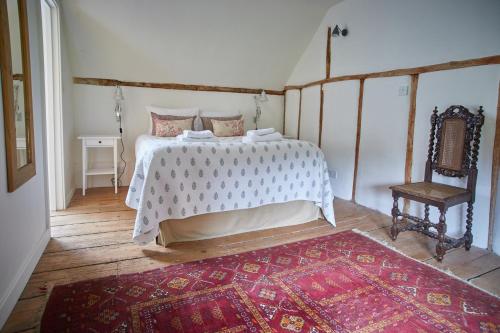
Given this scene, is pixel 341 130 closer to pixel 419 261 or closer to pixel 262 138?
pixel 262 138

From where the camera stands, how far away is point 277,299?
1.76 metres

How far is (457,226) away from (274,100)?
3337 millimetres

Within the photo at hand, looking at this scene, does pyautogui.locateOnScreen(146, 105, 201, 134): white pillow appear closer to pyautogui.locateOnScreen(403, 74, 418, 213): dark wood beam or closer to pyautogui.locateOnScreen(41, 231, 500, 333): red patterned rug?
pyautogui.locateOnScreen(41, 231, 500, 333): red patterned rug

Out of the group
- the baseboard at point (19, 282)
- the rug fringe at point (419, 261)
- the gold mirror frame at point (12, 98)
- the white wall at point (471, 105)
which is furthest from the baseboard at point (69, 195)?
the white wall at point (471, 105)

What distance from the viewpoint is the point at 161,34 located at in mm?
3812

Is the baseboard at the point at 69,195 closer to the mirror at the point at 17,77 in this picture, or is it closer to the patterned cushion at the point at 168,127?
the patterned cushion at the point at 168,127

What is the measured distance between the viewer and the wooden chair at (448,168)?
90.7 inches

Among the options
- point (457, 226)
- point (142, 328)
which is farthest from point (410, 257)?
point (142, 328)

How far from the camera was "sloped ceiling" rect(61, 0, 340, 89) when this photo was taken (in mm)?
3510

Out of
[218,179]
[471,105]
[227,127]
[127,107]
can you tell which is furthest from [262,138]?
[127,107]

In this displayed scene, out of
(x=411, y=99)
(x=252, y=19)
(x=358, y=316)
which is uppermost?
(x=252, y=19)

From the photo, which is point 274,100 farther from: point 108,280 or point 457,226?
point 108,280

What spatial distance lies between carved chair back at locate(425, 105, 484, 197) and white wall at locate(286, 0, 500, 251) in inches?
4.5

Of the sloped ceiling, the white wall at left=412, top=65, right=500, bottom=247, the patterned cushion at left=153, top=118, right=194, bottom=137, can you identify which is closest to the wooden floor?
the white wall at left=412, top=65, right=500, bottom=247
